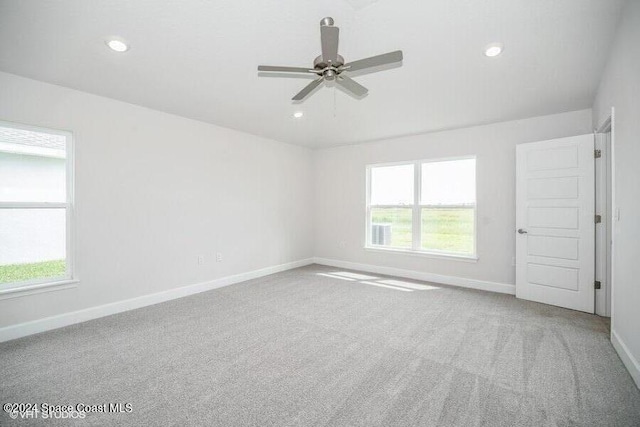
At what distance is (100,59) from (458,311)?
4622 millimetres

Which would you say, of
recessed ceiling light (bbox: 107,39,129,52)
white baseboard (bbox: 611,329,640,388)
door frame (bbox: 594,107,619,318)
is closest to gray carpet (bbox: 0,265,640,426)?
Result: white baseboard (bbox: 611,329,640,388)

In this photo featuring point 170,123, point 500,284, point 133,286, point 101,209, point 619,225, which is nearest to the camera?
point 619,225

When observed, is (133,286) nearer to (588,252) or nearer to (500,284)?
(500,284)

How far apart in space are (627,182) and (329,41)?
8.23 ft

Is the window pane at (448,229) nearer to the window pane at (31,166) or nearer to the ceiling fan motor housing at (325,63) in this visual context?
the ceiling fan motor housing at (325,63)

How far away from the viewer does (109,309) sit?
342cm

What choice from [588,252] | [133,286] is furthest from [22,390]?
[588,252]

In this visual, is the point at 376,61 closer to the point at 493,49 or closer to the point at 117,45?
the point at 493,49

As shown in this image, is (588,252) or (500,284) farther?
(500,284)

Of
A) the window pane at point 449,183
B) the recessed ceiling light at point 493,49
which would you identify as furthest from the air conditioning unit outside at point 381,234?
the recessed ceiling light at point 493,49

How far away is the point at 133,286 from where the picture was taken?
3.66 m

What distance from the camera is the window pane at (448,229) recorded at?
469cm

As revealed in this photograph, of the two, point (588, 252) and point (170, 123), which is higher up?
point (170, 123)

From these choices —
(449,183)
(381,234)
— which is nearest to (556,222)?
(449,183)
